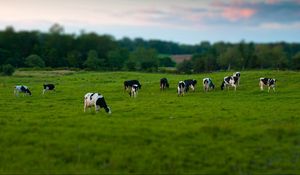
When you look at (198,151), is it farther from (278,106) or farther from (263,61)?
(263,61)

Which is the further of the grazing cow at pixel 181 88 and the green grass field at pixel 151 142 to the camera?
the grazing cow at pixel 181 88

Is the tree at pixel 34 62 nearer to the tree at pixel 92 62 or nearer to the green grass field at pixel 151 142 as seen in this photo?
the tree at pixel 92 62

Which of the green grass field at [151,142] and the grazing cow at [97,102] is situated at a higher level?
the grazing cow at [97,102]

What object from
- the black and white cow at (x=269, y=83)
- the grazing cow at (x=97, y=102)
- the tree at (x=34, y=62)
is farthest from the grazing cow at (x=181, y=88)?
the tree at (x=34, y=62)

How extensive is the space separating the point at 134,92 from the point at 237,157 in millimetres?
23371

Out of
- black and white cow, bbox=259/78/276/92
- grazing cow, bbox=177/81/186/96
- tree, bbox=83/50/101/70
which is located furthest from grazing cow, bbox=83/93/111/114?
tree, bbox=83/50/101/70

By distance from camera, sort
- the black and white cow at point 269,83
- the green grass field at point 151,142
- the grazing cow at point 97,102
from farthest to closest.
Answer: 1. the black and white cow at point 269,83
2. the grazing cow at point 97,102
3. the green grass field at point 151,142

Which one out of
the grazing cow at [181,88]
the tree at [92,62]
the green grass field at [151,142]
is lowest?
the green grass field at [151,142]

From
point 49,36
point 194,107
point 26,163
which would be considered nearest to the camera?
point 26,163

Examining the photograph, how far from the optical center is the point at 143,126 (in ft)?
71.3

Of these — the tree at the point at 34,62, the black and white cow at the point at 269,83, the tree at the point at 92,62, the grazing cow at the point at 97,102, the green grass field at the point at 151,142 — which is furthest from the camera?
the tree at the point at 92,62

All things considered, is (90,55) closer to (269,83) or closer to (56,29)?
(56,29)

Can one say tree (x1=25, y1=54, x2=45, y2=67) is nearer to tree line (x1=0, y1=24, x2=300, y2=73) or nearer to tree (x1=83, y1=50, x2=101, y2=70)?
tree line (x1=0, y1=24, x2=300, y2=73)

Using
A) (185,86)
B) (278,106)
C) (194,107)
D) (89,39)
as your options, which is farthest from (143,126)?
(89,39)
